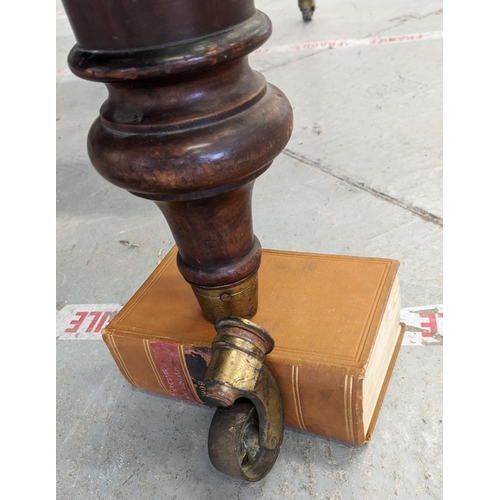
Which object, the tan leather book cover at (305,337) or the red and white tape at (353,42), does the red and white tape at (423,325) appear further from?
the red and white tape at (353,42)

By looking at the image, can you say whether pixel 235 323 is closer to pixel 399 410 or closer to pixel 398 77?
pixel 399 410

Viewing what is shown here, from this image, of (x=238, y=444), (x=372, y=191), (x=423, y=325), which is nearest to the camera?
(x=238, y=444)

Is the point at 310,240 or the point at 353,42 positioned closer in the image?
the point at 310,240

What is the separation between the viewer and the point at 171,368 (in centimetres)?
81

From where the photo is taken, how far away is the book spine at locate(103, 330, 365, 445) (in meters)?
0.70

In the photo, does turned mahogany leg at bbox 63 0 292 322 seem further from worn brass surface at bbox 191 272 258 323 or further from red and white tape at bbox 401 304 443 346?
red and white tape at bbox 401 304 443 346

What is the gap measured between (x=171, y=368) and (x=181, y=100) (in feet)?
1.46

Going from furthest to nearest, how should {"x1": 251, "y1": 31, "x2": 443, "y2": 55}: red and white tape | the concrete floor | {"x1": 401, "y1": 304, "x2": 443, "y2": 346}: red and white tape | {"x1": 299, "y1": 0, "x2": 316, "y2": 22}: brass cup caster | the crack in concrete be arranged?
{"x1": 299, "y1": 0, "x2": 316, "y2": 22}: brass cup caster
{"x1": 251, "y1": 31, "x2": 443, "y2": 55}: red and white tape
the crack in concrete
{"x1": 401, "y1": 304, "x2": 443, "y2": 346}: red and white tape
the concrete floor

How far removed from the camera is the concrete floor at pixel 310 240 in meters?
0.75

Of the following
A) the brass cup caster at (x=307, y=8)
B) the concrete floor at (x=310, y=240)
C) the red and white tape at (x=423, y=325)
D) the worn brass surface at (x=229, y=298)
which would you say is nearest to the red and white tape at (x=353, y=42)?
the concrete floor at (x=310, y=240)

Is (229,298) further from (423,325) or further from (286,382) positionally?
(423,325)

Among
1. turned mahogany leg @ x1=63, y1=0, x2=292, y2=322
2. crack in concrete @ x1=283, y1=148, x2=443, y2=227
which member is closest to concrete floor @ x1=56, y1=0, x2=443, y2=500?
crack in concrete @ x1=283, y1=148, x2=443, y2=227

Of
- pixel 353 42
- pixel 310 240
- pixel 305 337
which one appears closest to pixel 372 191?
pixel 310 240
